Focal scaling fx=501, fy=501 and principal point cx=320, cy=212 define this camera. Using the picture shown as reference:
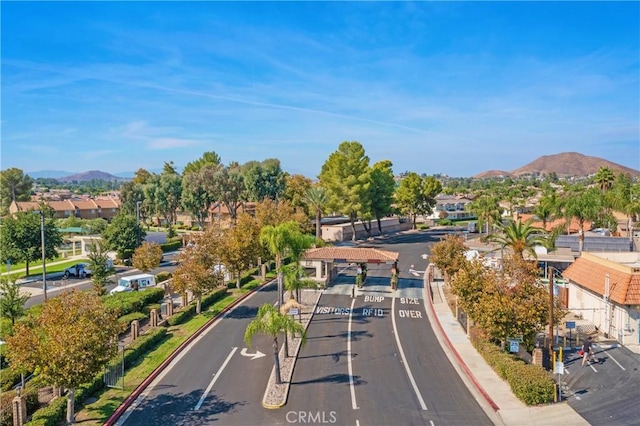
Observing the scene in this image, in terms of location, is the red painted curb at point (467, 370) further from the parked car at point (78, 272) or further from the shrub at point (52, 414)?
the parked car at point (78, 272)

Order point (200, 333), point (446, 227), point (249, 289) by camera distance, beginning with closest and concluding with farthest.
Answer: point (200, 333)
point (249, 289)
point (446, 227)

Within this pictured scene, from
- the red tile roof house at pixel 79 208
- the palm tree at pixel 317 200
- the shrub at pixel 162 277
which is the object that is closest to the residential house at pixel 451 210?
the palm tree at pixel 317 200

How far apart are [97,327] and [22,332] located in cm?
294

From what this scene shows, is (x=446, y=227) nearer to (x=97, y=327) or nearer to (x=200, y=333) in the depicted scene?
(x=200, y=333)

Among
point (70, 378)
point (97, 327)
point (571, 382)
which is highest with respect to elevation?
point (97, 327)

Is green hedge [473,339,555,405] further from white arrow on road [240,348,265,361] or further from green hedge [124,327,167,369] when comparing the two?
green hedge [124,327,167,369]

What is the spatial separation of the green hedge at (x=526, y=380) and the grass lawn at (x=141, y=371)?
61.8 feet

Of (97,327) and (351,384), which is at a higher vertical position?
(97,327)

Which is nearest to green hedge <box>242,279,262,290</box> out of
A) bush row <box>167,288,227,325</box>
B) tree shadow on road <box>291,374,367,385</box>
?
bush row <box>167,288,227,325</box>

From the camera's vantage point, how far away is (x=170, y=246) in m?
76.4

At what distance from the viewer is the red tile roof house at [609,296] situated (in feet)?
104

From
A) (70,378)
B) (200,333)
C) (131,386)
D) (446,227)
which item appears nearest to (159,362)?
(131,386)

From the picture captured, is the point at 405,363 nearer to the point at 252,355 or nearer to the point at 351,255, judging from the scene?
the point at 252,355

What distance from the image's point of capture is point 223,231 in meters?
49.8
